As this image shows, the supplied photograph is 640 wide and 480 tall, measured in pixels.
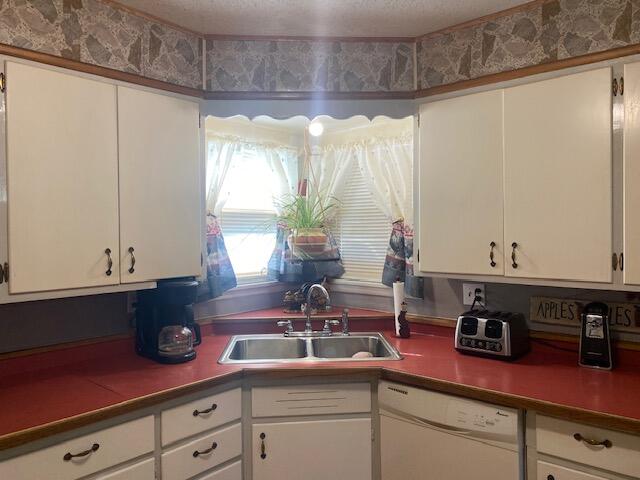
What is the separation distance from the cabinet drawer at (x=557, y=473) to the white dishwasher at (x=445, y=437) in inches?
2.6

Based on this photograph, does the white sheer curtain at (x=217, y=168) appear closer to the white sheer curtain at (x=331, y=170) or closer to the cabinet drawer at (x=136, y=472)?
the white sheer curtain at (x=331, y=170)

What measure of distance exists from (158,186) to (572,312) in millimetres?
1911

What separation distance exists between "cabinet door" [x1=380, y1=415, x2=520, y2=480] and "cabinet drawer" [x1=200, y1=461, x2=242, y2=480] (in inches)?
23.9

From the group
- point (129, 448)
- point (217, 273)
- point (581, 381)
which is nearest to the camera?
point (129, 448)

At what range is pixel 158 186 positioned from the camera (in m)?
2.05

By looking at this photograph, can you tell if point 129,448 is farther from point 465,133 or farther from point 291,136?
point 291,136

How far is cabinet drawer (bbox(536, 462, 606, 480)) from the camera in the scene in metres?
1.50

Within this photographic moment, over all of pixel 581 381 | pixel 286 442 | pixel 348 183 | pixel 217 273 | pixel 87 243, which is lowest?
pixel 286 442

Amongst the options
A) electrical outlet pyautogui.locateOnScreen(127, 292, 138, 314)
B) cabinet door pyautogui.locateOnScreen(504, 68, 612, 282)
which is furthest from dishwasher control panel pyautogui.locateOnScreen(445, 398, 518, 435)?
electrical outlet pyautogui.locateOnScreen(127, 292, 138, 314)

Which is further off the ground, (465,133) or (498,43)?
(498,43)

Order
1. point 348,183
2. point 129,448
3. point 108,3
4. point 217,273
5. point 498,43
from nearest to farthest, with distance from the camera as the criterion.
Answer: point 129,448 < point 108,3 < point 498,43 < point 217,273 < point 348,183

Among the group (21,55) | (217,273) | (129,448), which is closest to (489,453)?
(129,448)

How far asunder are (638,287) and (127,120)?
2.07 metres

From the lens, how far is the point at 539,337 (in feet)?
7.16
